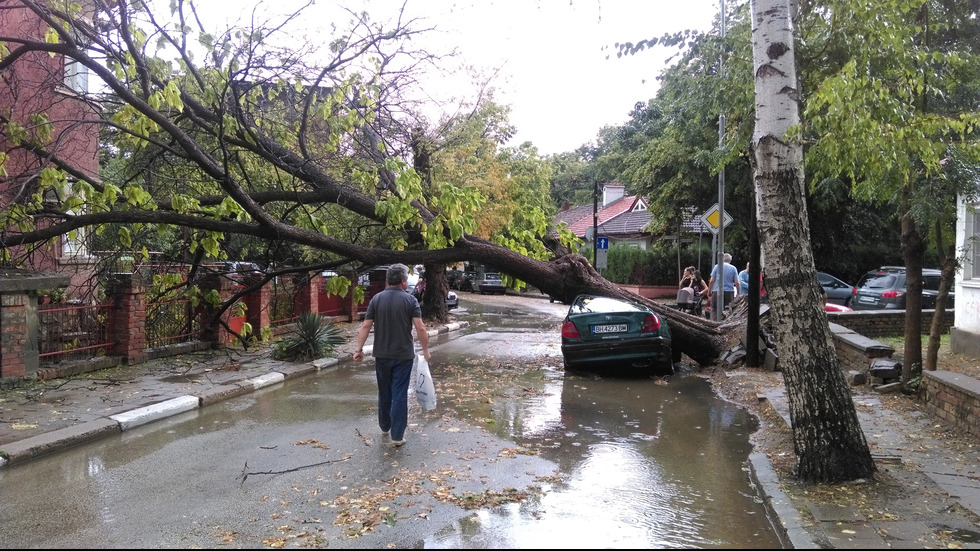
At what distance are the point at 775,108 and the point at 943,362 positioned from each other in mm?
8016

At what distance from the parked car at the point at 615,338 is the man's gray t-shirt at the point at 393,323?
16.5 ft

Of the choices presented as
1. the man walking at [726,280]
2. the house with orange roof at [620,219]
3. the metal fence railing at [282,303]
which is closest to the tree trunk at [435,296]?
the metal fence railing at [282,303]

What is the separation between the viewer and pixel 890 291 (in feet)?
70.7

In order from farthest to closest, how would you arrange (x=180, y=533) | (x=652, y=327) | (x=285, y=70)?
(x=652, y=327) < (x=285, y=70) < (x=180, y=533)

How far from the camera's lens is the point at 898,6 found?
774 cm

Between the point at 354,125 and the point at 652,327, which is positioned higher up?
the point at 354,125

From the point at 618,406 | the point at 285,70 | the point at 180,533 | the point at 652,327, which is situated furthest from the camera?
the point at 652,327

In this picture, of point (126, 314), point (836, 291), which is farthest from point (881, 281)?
point (126, 314)

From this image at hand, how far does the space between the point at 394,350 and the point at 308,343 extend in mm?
6656

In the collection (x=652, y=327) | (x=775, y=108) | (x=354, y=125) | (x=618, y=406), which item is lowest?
(x=618, y=406)

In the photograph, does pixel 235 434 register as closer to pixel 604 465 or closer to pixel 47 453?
pixel 47 453

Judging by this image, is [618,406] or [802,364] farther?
[618,406]

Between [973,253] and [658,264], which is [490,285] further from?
[973,253]

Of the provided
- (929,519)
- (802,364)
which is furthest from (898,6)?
(929,519)
